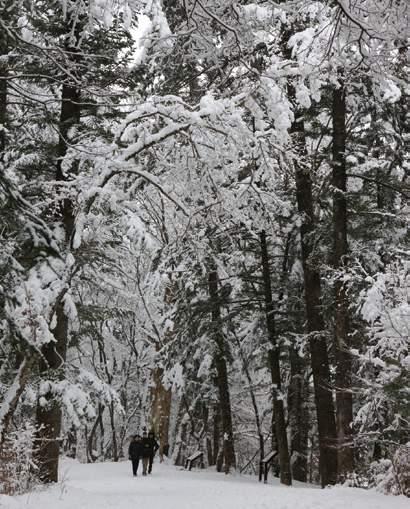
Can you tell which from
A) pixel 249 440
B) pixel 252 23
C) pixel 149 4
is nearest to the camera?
pixel 149 4

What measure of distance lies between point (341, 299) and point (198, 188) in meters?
3.71

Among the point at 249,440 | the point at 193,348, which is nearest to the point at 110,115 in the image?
the point at 193,348

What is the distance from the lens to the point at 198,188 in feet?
32.7

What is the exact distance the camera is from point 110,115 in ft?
40.8

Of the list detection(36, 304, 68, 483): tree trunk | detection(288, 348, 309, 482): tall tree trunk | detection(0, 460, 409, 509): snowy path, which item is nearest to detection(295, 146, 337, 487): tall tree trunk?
detection(0, 460, 409, 509): snowy path

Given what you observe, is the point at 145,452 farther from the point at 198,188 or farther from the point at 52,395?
the point at 198,188

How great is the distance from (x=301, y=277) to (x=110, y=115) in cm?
839

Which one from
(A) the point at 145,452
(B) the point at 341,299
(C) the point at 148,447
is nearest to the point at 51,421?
(B) the point at 341,299

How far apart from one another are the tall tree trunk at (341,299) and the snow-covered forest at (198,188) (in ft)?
0.14

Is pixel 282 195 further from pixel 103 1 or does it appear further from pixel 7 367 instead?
pixel 103 1

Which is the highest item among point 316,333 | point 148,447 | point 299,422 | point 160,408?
point 316,333

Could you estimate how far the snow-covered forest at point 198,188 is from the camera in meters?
5.78

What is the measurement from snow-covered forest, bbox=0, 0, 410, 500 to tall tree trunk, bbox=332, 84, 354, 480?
0.14 ft

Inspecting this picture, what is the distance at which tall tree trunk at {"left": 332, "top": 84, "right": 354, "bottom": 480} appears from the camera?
11.1m
